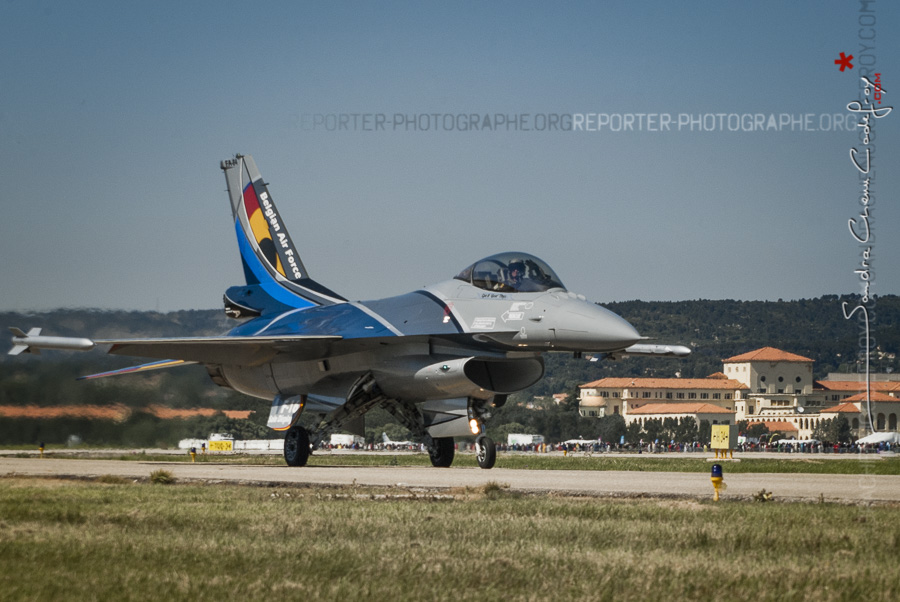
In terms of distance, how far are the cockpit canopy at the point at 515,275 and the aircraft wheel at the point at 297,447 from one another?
5.20m

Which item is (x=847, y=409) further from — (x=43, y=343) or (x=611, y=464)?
(x=43, y=343)

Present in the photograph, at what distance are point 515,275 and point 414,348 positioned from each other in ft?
8.06

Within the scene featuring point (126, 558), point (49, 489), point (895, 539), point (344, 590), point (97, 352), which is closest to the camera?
point (344, 590)

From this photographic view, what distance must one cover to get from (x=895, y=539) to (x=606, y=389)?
535ft

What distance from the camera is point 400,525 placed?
8.45 meters

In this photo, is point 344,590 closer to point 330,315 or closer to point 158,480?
point 158,480

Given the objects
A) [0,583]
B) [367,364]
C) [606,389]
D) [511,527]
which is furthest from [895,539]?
[606,389]

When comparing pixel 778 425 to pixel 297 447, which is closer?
pixel 297 447

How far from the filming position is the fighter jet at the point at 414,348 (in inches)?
692

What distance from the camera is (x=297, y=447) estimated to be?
21.0 meters

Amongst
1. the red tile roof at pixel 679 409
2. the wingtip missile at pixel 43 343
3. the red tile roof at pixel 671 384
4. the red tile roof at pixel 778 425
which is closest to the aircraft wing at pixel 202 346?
the wingtip missile at pixel 43 343

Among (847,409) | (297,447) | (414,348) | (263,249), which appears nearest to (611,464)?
(414,348)

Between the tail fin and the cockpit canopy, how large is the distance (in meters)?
5.79

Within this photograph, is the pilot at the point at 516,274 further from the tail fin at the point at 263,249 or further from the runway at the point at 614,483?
the tail fin at the point at 263,249
